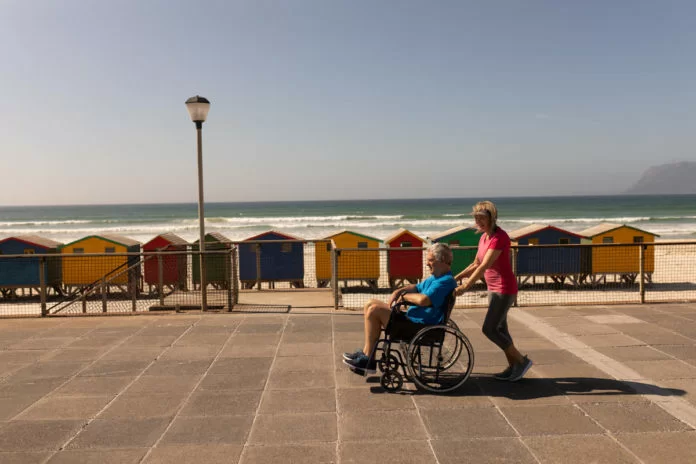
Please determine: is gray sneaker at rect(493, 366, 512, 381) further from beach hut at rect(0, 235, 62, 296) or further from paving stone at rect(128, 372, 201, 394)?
beach hut at rect(0, 235, 62, 296)

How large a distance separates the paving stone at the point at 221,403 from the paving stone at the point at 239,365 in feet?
2.09

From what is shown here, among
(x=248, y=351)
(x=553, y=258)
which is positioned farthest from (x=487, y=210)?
(x=553, y=258)

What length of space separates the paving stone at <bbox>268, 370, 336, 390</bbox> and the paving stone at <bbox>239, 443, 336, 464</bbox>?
4.00 feet

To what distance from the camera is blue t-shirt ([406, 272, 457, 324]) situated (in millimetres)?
4672

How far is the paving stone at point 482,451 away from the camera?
3.62m

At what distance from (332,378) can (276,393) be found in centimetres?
62

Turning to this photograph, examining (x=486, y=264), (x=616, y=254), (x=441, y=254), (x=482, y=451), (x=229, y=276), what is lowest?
(x=616, y=254)

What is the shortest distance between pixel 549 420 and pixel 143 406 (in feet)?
10.6

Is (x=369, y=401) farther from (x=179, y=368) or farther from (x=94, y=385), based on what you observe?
(x=94, y=385)

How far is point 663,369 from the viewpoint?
539 centimetres

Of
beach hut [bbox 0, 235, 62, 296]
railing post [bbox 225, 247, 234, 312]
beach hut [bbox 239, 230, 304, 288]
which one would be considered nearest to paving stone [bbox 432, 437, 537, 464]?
railing post [bbox 225, 247, 234, 312]

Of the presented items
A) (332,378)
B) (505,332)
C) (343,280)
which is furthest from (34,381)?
(343,280)

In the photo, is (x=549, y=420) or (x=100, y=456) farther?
(x=549, y=420)

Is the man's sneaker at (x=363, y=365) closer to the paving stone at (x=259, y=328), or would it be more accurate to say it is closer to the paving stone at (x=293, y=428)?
the paving stone at (x=293, y=428)
